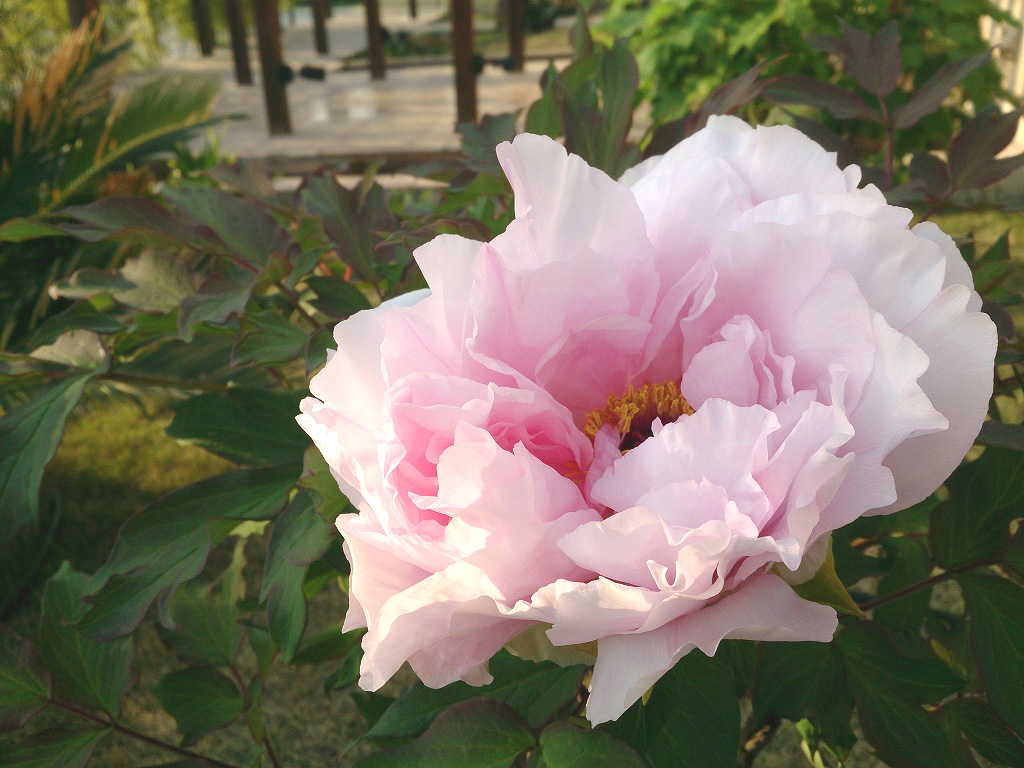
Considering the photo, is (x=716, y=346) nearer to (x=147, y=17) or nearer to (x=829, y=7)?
(x=829, y=7)

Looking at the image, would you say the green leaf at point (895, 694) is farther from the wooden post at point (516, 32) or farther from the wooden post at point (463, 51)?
the wooden post at point (516, 32)

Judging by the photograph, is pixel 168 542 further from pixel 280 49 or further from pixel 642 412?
pixel 280 49

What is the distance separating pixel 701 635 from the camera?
32cm

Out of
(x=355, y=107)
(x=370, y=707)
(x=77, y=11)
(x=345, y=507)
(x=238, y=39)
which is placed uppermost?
(x=345, y=507)

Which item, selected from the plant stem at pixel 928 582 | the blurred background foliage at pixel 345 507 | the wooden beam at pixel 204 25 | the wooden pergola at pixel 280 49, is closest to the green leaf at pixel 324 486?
the blurred background foliage at pixel 345 507

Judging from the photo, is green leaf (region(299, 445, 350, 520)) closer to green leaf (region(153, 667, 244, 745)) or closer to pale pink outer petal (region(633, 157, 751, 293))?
pale pink outer petal (region(633, 157, 751, 293))

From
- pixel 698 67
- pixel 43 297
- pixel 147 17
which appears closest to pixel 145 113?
pixel 43 297

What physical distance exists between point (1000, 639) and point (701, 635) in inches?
10.0

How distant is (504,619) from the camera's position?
338mm

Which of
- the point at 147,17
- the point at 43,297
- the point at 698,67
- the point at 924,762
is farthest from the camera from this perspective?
the point at 147,17

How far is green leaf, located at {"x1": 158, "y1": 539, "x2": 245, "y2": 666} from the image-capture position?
68 centimetres

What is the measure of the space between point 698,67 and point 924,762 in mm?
3081

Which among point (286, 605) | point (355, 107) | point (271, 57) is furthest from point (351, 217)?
point (355, 107)

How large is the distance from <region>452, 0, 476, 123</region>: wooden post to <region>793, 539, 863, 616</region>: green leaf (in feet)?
12.7
